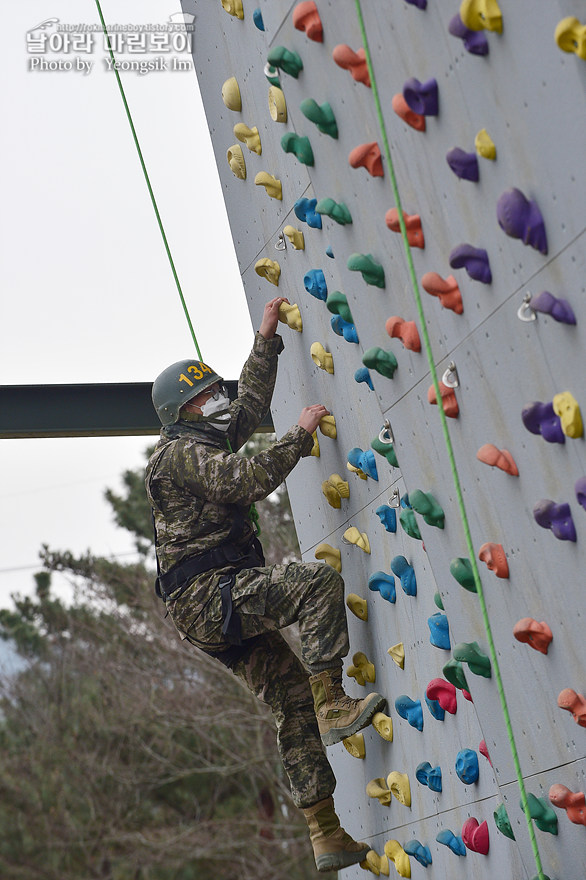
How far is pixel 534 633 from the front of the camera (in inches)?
121

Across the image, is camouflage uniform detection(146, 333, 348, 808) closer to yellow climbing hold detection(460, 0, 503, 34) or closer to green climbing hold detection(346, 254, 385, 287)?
green climbing hold detection(346, 254, 385, 287)

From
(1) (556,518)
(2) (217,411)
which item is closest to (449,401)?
(1) (556,518)

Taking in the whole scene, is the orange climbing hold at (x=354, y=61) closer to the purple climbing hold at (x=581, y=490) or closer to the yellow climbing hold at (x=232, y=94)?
the purple climbing hold at (x=581, y=490)

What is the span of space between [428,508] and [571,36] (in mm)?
1496

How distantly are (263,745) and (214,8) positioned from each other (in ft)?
35.1

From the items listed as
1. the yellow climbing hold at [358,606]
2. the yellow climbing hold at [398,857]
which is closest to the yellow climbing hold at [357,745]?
the yellow climbing hold at [398,857]

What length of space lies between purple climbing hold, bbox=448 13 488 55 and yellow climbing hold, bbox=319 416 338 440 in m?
2.03

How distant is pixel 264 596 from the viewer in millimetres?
4309

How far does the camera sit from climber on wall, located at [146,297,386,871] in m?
4.34

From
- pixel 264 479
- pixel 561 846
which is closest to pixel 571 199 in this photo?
pixel 561 846

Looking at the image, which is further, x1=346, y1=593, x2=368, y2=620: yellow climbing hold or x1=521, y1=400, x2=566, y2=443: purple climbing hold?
x1=346, y1=593, x2=368, y2=620: yellow climbing hold

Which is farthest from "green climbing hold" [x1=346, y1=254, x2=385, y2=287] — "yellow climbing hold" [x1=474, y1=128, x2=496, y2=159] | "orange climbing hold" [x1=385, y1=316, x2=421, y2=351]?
"yellow climbing hold" [x1=474, y1=128, x2=496, y2=159]

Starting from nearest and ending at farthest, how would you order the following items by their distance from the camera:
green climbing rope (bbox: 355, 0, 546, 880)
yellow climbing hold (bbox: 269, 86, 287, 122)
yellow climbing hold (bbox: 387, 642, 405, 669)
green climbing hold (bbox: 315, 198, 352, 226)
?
green climbing rope (bbox: 355, 0, 546, 880), green climbing hold (bbox: 315, 198, 352, 226), yellow climbing hold (bbox: 269, 86, 287, 122), yellow climbing hold (bbox: 387, 642, 405, 669)

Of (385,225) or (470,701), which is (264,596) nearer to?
(470,701)
